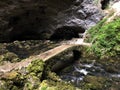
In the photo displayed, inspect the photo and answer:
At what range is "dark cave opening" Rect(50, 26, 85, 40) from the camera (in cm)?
1035

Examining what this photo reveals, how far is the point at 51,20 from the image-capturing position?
1030cm

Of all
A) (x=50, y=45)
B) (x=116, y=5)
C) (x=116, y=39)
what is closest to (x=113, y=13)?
(x=116, y=5)

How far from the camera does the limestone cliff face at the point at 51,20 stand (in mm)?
9719

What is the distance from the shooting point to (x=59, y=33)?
10555 mm

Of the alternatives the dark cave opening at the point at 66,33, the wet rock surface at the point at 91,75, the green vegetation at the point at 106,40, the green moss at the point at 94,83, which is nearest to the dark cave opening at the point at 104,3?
the dark cave opening at the point at 66,33

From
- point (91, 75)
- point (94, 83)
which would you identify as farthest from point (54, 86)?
point (91, 75)

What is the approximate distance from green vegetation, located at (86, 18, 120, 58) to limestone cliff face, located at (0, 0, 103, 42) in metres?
1.15

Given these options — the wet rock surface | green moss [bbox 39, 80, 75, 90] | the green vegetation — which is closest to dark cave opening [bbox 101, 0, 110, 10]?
the green vegetation

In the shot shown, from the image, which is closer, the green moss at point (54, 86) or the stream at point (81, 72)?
the green moss at point (54, 86)

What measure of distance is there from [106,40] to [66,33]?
96.8 inches

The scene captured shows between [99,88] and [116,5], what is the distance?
5244mm

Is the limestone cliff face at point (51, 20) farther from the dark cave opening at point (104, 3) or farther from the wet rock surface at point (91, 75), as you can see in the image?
the wet rock surface at point (91, 75)

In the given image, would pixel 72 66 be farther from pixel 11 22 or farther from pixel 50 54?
pixel 11 22

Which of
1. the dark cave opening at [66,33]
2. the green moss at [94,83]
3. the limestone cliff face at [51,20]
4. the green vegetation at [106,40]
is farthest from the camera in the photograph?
the dark cave opening at [66,33]
